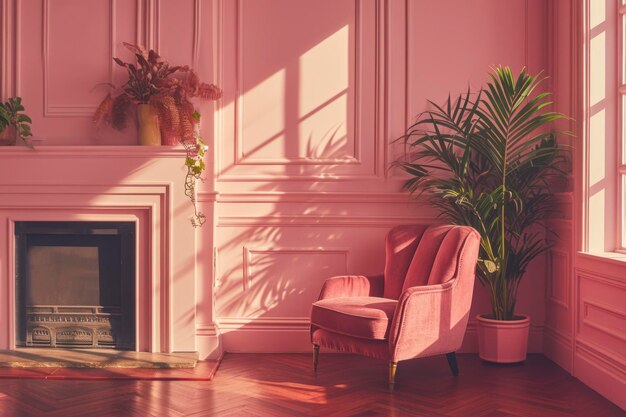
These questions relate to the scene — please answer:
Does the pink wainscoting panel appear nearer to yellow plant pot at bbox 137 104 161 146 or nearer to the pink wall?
the pink wall

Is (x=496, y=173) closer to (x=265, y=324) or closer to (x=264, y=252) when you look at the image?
(x=264, y=252)

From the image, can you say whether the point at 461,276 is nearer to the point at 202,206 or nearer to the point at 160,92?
the point at 202,206

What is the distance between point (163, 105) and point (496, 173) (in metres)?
2.17

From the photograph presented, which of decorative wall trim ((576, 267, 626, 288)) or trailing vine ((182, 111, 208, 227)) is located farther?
trailing vine ((182, 111, 208, 227))

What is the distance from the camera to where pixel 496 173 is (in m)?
4.51

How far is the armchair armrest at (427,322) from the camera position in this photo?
3781 mm

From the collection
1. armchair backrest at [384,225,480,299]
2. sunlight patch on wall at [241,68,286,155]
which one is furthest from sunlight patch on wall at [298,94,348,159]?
armchair backrest at [384,225,480,299]

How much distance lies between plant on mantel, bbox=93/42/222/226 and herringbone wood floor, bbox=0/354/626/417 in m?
1.14

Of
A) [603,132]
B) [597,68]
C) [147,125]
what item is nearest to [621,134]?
[603,132]

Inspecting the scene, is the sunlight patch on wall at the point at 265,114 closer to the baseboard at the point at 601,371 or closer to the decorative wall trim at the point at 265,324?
the decorative wall trim at the point at 265,324

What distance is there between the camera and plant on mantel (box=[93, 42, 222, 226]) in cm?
449

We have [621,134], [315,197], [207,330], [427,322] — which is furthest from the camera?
[315,197]

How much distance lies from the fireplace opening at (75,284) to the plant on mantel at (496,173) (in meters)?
2.01

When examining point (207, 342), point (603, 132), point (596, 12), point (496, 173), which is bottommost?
point (207, 342)
